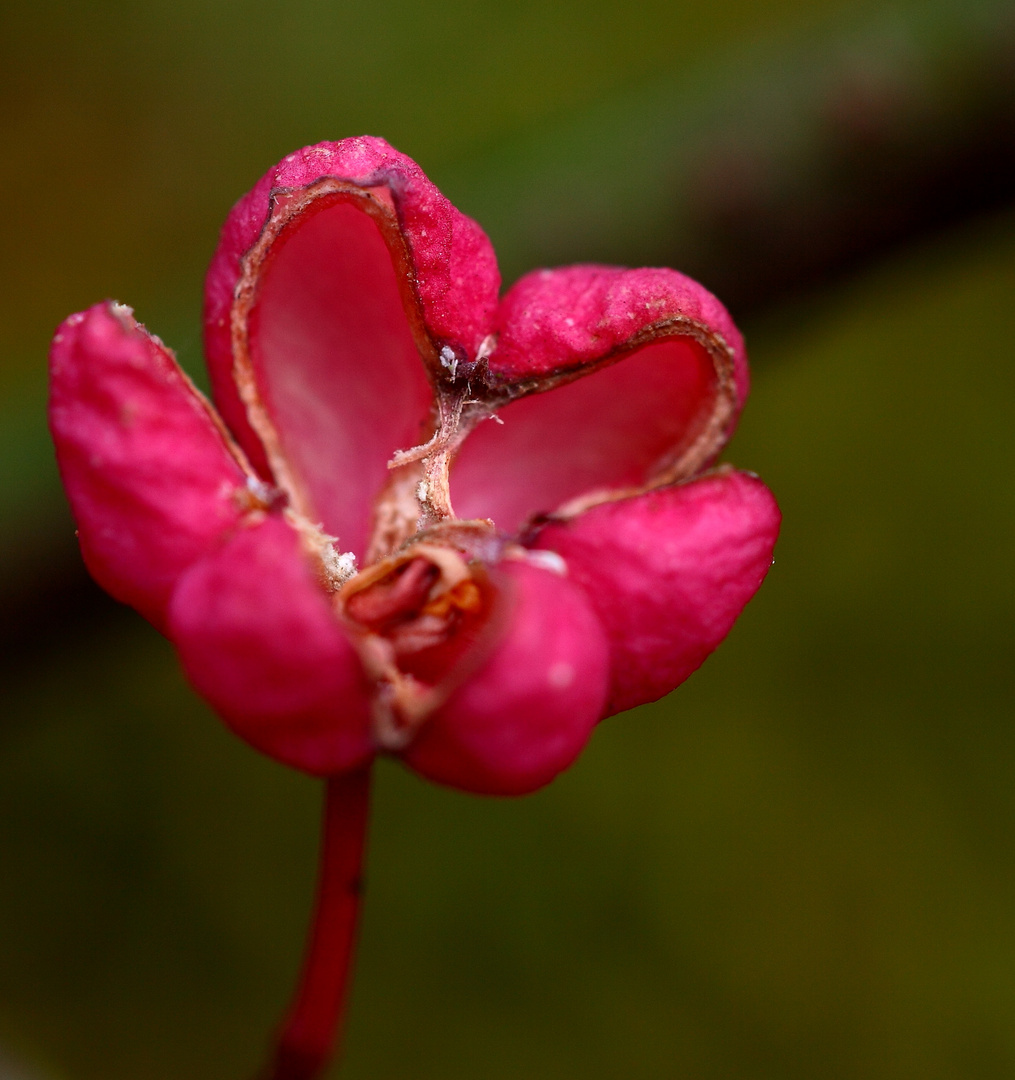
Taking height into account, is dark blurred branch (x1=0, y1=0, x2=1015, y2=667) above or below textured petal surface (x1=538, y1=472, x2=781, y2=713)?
above

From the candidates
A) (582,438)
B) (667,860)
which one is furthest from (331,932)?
(667,860)

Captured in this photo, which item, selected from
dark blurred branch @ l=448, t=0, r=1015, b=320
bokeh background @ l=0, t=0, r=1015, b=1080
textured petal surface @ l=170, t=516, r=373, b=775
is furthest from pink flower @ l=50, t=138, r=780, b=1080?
bokeh background @ l=0, t=0, r=1015, b=1080

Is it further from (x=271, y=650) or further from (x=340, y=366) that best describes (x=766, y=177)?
(x=271, y=650)

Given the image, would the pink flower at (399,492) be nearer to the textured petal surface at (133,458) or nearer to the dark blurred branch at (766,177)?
the textured petal surface at (133,458)

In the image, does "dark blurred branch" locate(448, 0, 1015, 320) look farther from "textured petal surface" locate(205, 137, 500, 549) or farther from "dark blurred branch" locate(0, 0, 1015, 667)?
"textured petal surface" locate(205, 137, 500, 549)

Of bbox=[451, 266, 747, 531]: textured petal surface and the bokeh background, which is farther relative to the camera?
the bokeh background

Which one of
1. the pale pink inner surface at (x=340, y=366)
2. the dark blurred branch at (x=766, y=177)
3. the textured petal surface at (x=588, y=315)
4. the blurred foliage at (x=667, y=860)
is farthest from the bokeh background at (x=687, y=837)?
the textured petal surface at (x=588, y=315)

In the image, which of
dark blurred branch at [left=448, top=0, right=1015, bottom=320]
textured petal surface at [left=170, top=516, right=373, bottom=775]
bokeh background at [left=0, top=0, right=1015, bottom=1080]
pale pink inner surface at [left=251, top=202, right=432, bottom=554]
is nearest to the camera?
textured petal surface at [left=170, top=516, right=373, bottom=775]
